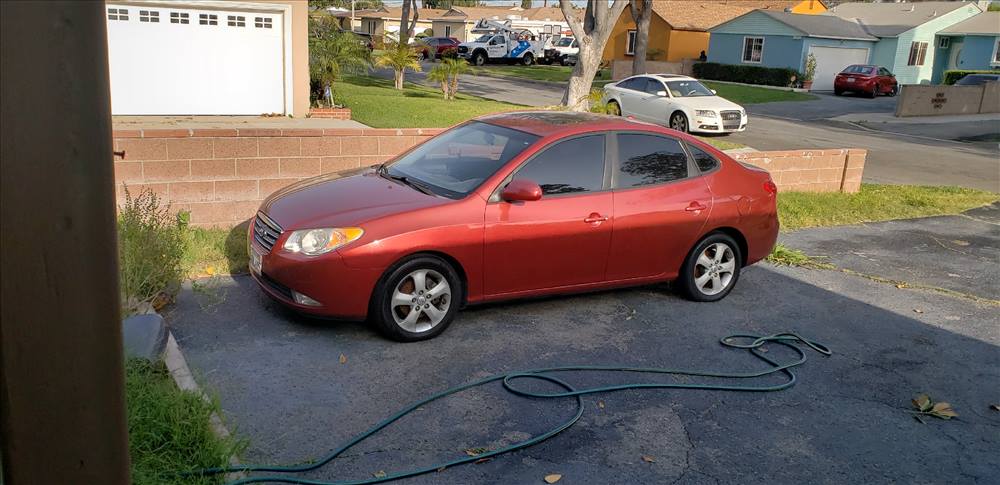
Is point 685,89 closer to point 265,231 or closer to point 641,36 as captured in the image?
point 641,36

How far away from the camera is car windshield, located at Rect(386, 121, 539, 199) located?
6.66m

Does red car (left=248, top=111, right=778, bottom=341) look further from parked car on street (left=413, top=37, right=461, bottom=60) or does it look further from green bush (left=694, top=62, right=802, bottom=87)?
parked car on street (left=413, top=37, right=461, bottom=60)

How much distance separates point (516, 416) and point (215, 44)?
15134mm

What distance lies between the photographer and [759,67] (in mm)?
44312

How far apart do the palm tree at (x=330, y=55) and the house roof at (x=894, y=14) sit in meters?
36.4

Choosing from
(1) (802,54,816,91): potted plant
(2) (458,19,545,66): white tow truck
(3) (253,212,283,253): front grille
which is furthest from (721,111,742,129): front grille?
(2) (458,19,545,66): white tow truck

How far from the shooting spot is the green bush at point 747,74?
4309 cm

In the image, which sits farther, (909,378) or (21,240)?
(909,378)

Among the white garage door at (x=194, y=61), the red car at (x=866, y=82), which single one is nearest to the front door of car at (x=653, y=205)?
the white garage door at (x=194, y=61)

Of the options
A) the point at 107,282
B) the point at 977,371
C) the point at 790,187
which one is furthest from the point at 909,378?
the point at 790,187

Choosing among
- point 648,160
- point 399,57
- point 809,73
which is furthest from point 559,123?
point 809,73

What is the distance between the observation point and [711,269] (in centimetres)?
758

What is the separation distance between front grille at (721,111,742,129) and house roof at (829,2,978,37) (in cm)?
3038

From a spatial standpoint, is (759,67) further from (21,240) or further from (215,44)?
(21,240)
